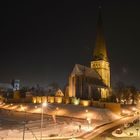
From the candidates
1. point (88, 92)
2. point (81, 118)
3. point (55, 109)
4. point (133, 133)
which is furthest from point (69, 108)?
point (133, 133)

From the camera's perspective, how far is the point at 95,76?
91.4 metres

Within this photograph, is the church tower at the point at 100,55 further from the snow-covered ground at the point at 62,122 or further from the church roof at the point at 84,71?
the snow-covered ground at the point at 62,122

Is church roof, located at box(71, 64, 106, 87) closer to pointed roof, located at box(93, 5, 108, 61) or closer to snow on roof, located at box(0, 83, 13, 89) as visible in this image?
pointed roof, located at box(93, 5, 108, 61)

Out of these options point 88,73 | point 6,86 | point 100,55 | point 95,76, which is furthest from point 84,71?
point 6,86

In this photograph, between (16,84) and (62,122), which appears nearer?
(62,122)

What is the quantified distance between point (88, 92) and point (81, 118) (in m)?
29.8

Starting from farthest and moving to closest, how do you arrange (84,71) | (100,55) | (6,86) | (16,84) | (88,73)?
1. (16,84)
2. (6,86)
3. (100,55)
4. (88,73)
5. (84,71)

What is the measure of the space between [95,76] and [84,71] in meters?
7.80

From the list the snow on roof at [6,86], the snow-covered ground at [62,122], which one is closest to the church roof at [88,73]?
the snow-covered ground at [62,122]

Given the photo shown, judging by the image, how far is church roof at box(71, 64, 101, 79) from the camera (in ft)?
271

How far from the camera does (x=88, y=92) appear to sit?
8225cm

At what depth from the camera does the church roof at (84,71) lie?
82.5 meters

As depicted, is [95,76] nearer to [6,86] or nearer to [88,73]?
[88,73]

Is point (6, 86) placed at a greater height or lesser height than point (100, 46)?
lesser
